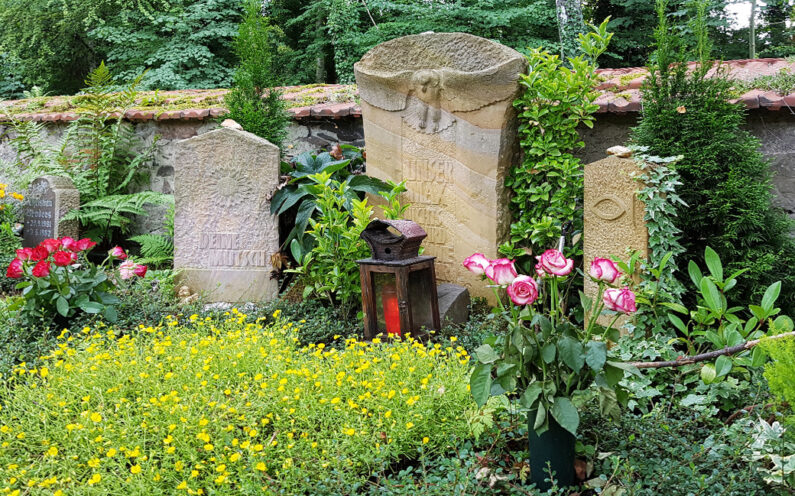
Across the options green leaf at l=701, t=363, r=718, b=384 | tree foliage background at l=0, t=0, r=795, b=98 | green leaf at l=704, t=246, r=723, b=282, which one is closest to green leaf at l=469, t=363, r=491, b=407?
green leaf at l=701, t=363, r=718, b=384

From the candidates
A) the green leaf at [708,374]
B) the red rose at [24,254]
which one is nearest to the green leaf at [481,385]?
the green leaf at [708,374]

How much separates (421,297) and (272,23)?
10.2m

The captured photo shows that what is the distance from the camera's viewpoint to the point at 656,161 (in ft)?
11.2

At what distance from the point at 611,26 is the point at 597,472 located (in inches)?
374

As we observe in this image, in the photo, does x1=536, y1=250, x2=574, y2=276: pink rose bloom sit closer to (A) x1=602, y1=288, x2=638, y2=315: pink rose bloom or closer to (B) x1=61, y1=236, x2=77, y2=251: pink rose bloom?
(A) x1=602, y1=288, x2=638, y2=315: pink rose bloom

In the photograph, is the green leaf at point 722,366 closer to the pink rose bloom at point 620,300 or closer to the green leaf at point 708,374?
the green leaf at point 708,374

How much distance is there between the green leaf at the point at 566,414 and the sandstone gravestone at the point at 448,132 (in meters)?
2.40

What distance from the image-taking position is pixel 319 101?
667 centimetres

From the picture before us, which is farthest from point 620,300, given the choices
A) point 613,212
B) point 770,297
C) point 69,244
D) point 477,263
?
point 69,244

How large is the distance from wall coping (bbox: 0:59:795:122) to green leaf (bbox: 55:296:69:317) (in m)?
2.90

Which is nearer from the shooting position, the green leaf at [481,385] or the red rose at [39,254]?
the green leaf at [481,385]

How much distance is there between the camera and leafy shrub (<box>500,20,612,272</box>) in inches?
166

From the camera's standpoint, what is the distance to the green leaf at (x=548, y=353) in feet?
6.65

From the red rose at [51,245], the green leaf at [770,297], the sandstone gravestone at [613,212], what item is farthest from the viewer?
the red rose at [51,245]
